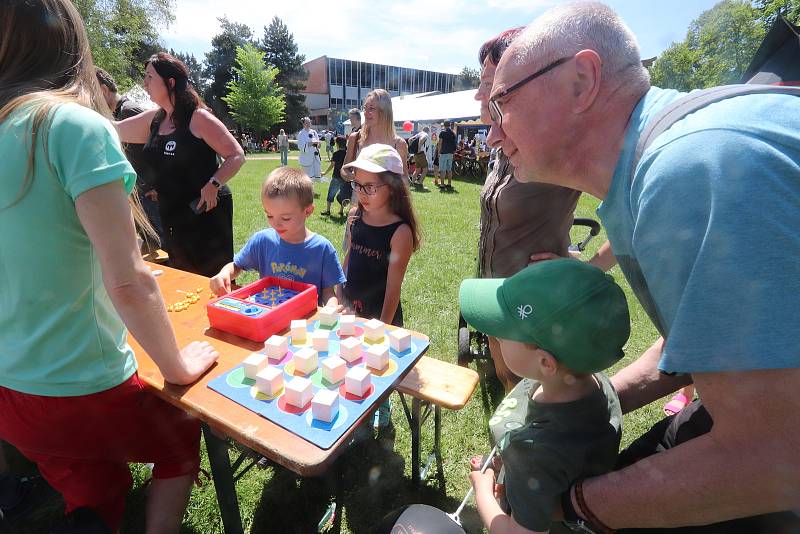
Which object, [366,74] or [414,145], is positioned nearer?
[414,145]

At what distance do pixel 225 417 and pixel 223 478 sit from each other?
753mm

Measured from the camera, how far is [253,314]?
6.10 feet

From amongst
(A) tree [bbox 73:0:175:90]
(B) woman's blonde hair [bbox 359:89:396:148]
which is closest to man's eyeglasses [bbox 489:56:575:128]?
(B) woman's blonde hair [bbox 359:89:396:148]

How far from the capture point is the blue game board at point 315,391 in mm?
1293

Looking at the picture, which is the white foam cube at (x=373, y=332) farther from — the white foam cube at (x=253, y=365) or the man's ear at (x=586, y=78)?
the man's ear at (x=586, y=78)

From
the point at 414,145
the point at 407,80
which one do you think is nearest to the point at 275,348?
the point at 414,145

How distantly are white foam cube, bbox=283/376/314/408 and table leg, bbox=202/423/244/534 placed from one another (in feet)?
2.17

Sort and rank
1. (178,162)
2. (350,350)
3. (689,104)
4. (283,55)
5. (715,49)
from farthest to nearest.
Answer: (283,55), (715,49), (178,162), (350,350), (689,104)

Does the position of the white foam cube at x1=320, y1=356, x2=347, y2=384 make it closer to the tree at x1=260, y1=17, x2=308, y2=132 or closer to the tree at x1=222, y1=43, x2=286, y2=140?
the tree at x1=222, y1=43, x2=286, y2=140

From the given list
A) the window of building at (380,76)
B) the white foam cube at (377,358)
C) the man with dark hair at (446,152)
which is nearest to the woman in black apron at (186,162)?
the white foam cube at (377,358)

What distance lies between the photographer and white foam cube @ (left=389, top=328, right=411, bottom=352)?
5.72ft

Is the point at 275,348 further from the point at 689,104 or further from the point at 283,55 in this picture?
the point at 283,55

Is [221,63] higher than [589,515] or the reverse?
higher

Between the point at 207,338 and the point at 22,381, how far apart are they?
2.09 feet
